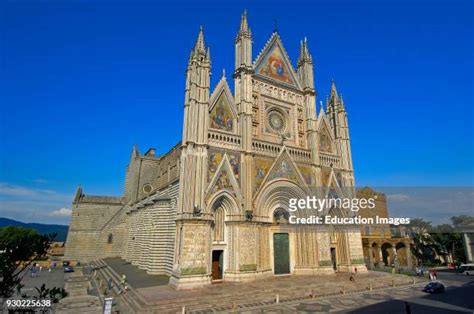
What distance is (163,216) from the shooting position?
23797 mm

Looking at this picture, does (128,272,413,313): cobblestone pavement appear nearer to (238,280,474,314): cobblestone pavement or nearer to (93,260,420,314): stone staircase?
(93,260,420,314): stone staircase

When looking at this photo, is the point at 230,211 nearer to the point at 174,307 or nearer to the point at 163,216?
the point at 163,216

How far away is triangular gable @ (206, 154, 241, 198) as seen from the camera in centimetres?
2112

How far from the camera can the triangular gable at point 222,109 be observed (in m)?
23.0

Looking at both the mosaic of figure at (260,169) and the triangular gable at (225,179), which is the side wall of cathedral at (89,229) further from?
the mosaic of figure at (260,169)

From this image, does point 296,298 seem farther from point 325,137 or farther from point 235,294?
point 325,137

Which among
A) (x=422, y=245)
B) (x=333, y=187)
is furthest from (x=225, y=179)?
(x=422, y=245)

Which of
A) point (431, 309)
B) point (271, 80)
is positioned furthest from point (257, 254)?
point (271, 80)

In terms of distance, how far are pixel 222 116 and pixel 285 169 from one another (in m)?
7.67

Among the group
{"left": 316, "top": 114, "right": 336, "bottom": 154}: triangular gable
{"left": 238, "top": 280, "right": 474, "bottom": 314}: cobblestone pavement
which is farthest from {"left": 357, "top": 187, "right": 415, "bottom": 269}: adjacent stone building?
{"left": 238, "top": 280, "right": 474, "bottom": 314}: cobblestone pavement

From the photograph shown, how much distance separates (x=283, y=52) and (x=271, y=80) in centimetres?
442

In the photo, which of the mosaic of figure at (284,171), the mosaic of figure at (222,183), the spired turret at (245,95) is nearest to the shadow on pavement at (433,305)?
the spired turret at (245,95)

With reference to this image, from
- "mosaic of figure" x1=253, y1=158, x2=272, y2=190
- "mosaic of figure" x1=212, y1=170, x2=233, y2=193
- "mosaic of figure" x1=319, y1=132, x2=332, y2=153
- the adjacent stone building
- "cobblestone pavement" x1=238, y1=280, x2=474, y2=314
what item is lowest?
"cobblestone pavement" x1=238, y1=280, x2=474, y2=314

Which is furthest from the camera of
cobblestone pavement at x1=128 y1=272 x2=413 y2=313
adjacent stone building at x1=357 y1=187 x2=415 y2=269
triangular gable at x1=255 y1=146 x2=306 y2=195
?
adjacent stone building at x1=357 y1=187 x2=415 y2=269
